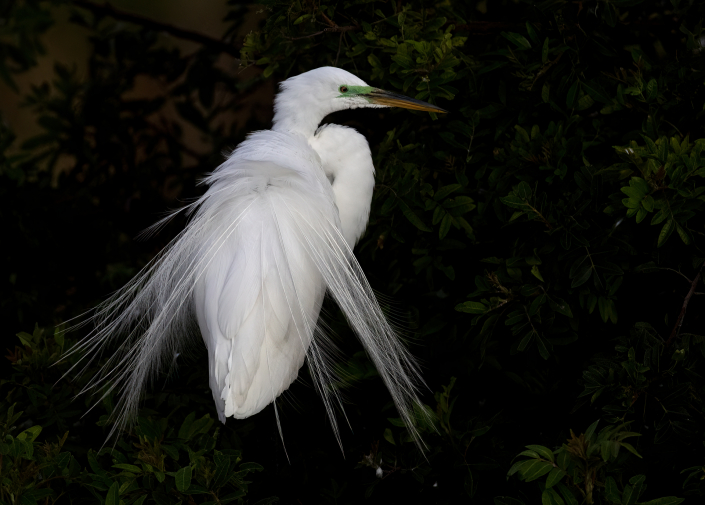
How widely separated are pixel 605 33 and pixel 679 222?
0.60 meters

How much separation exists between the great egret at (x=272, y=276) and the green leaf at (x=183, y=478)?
24cm

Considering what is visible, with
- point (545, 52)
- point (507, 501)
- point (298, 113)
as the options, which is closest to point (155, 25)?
point (298, 113)

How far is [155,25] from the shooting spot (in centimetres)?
275

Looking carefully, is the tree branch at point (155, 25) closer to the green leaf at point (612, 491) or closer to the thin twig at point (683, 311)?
the thin twig at point (683, 311)

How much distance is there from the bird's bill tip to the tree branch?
0.86m

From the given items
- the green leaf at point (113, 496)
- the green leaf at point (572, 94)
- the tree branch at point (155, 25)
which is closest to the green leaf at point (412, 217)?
the green leaf at point (572, 94)

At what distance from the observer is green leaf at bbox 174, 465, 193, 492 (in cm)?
141

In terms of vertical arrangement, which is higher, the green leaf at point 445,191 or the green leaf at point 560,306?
the green leaf at point 445,191

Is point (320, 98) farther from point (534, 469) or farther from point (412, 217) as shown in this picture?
point (534, 469)

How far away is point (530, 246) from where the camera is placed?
166 centimetres

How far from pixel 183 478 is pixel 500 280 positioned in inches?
30.8

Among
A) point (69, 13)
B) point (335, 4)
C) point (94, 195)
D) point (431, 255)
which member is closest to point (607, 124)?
point (431, 255)

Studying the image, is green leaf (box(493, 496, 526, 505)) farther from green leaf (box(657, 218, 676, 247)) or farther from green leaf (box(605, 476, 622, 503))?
green leaf (box(657, 218, 676, 247))

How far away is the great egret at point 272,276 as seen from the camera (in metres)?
1.73
